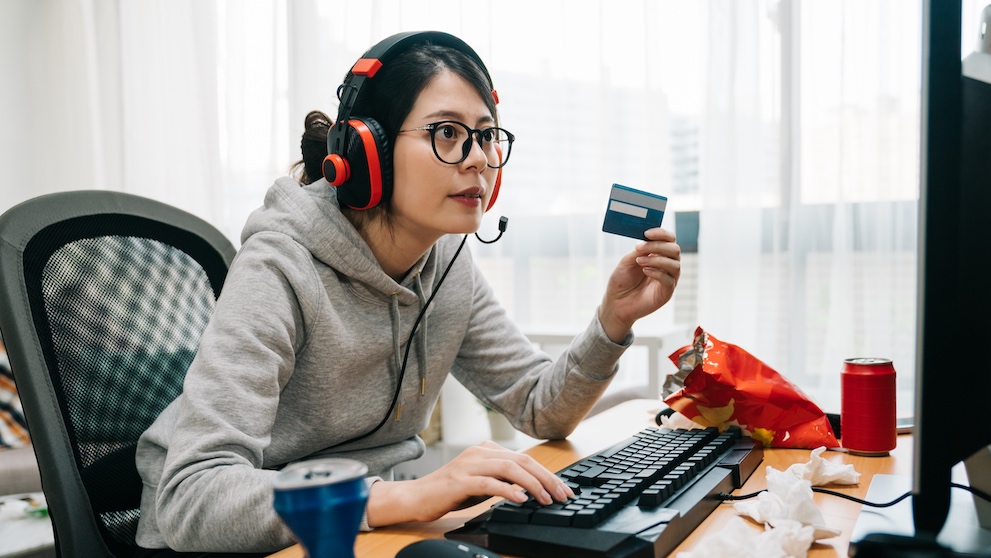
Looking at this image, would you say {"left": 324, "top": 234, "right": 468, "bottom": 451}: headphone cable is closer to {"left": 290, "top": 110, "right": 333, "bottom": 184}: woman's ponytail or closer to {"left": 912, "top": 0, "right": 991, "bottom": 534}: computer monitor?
{"left": 290, "top": 110, "right": 333, "bottom": 184}: woman's ponytail

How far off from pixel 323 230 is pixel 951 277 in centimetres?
69

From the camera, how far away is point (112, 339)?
96 cm

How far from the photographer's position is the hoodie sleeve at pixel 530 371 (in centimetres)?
110

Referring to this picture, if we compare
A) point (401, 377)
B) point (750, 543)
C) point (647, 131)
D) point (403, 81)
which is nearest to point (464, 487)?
point (750, 543)

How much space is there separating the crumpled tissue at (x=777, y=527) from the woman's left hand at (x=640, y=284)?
0.38m

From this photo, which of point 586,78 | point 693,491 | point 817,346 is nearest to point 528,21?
point 586,78

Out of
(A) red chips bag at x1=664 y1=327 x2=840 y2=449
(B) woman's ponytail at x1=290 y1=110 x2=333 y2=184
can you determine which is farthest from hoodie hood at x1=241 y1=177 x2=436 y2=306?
(A) red chips bag at x1=664 y1=327 x2=840 y2=449

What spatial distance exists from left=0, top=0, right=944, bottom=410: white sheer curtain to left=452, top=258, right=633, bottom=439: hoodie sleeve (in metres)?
0.93

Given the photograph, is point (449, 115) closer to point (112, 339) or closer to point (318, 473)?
point (112, 339)

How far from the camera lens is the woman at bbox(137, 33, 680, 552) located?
2.36 feet

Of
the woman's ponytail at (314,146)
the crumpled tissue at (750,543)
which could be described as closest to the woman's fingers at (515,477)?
the crumpled tissue at (750,543)

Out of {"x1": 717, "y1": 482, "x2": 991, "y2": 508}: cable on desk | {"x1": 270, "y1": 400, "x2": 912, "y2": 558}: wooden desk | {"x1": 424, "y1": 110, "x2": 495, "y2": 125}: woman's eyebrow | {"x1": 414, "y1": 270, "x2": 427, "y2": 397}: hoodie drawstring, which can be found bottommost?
{"x1": 270, "y1": 400, "x2": 912, "y2": 558}: wooden desk

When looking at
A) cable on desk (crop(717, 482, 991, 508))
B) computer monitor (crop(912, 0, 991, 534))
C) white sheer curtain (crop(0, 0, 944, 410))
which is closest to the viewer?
computer monitor (crop(912, 0, 991, 534))

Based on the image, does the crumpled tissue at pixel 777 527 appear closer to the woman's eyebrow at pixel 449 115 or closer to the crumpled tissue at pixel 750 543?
the crumpled tissue at pixel 750 543
